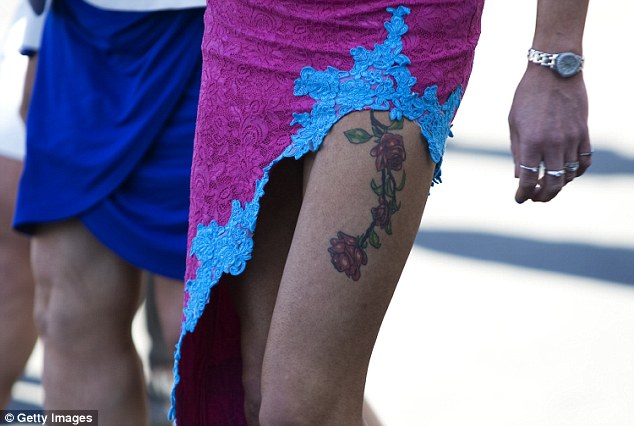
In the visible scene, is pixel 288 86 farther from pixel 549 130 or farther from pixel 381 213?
pixel 549 130

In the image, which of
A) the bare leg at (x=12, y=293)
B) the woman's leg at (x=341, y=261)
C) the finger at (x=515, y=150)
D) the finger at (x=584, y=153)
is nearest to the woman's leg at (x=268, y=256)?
the woman's leg at (x=341, y=261)

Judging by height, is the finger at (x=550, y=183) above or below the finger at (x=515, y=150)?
below

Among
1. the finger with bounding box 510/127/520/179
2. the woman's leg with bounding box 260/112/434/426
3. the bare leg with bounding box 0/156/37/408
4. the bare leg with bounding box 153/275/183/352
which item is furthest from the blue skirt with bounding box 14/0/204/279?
the finger with bounding box 510/127/520/179

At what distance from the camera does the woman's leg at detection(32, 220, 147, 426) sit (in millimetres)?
2584

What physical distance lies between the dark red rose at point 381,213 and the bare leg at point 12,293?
131 cm

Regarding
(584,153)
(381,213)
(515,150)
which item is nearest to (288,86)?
(381,213)

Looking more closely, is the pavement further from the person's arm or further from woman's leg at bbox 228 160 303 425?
the person's arm

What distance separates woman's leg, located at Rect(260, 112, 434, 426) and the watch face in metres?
0.25

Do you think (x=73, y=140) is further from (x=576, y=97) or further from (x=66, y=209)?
(x=576, y=97)

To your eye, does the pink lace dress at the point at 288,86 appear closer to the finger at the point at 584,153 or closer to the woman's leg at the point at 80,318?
the finger at the point at 584,153

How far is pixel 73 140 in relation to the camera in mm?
2627

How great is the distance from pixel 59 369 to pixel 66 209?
0.37 m

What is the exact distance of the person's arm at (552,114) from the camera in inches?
70.8

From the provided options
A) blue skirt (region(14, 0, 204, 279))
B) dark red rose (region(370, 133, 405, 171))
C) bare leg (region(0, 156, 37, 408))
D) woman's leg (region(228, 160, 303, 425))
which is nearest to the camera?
dark red rose (region(370, 133, 405, 171))
